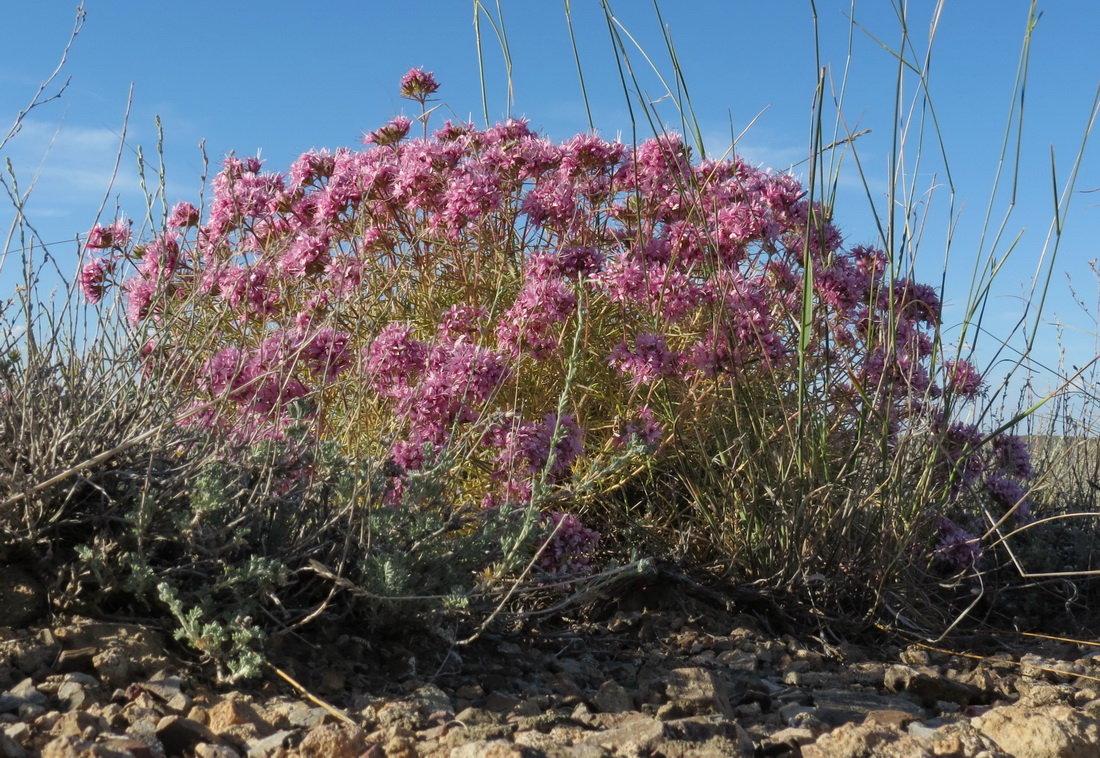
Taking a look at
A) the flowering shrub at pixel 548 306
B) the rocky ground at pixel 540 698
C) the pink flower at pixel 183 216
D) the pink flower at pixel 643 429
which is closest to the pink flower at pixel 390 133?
the flowering shrub at pixel 548 306

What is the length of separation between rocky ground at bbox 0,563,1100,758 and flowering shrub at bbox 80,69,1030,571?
0.80 m

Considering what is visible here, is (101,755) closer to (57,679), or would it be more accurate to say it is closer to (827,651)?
(57,679)

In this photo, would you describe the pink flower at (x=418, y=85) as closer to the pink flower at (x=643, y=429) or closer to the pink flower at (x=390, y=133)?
the pink flower at (x=390, y=133)

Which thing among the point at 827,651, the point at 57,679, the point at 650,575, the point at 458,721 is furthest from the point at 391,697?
the point at 827,651

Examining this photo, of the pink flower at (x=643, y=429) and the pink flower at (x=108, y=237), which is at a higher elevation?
the pink flower at (x=108, y=237)

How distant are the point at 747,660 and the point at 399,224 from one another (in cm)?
260

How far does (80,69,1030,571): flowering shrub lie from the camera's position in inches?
153

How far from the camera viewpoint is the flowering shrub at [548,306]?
12.8ft

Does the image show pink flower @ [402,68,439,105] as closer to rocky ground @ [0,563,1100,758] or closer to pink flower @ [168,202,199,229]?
pink flower @ [168,202,199,229]

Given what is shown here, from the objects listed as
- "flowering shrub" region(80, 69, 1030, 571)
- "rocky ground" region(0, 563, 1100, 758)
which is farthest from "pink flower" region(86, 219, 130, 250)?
"rocky ground" region(0, 563, 1100, 758)

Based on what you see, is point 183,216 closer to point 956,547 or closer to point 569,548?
point 569,548

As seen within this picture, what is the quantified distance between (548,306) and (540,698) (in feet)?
5.67

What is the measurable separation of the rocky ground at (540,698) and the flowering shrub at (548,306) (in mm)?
795

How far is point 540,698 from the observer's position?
2766 mm
